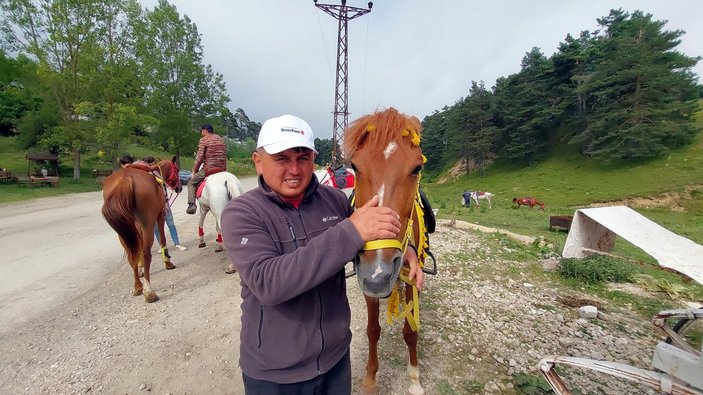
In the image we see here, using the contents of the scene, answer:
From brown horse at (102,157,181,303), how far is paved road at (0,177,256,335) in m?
1.25

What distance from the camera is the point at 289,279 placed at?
1.25 metres

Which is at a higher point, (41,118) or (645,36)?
(645,36)

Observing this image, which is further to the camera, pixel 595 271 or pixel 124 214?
pixel 595 271

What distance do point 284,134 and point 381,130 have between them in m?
0.75

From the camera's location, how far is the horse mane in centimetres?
196

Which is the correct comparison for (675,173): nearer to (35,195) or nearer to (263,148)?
(263,148)

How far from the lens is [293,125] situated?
1535 millimetres

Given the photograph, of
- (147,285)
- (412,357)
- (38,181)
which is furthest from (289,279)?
(38,181)

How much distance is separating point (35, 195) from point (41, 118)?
15.0 m

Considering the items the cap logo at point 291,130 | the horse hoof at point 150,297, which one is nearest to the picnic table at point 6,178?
the horse hoof at point 150,297

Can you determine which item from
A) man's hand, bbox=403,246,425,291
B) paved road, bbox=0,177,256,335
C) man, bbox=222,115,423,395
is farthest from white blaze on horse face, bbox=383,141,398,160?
paved road, bbox=0,177,256,335

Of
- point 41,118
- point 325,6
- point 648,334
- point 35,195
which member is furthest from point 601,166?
point 41,118

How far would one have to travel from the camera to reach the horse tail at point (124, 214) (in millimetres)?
4418

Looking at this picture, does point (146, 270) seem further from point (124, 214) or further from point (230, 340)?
point (230, 340)
